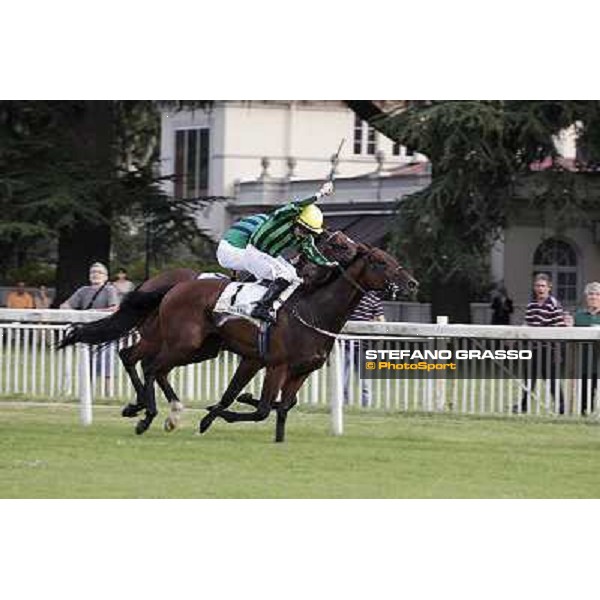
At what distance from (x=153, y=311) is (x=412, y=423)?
2.44 meters

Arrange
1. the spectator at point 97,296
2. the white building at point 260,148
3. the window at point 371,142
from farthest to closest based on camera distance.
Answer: the window at point 371,142
the white building at point 260,148
the spectator at point 97,296

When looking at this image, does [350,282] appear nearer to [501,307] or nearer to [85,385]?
[85,385]

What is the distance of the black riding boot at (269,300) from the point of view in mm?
13883

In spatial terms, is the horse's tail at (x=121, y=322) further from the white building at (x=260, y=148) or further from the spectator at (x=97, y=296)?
the white building at (x=260, y=148)

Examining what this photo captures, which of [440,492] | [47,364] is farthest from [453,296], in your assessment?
[440,492]

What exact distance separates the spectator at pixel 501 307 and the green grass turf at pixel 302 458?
12.5 m

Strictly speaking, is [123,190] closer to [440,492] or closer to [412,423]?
[412,423]

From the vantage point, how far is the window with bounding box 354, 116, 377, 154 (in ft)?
119

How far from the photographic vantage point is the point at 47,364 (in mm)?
16672

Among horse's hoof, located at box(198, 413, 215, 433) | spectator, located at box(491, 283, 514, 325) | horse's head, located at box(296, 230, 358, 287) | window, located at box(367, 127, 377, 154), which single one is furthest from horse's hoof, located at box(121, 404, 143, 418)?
window, located at box(367, 127, 377, 154)

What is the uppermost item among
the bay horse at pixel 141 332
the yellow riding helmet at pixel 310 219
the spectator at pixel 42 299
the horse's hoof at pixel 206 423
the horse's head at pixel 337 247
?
the yellow riding helmet at pixel 310 219

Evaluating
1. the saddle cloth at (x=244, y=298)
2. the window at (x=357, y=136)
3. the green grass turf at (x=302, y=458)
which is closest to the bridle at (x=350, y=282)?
the saddle cloth at (x=244, y=298)

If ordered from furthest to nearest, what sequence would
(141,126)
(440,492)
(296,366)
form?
(141,126), (296,366), (440,492)

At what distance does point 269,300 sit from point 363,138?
78.6ft
